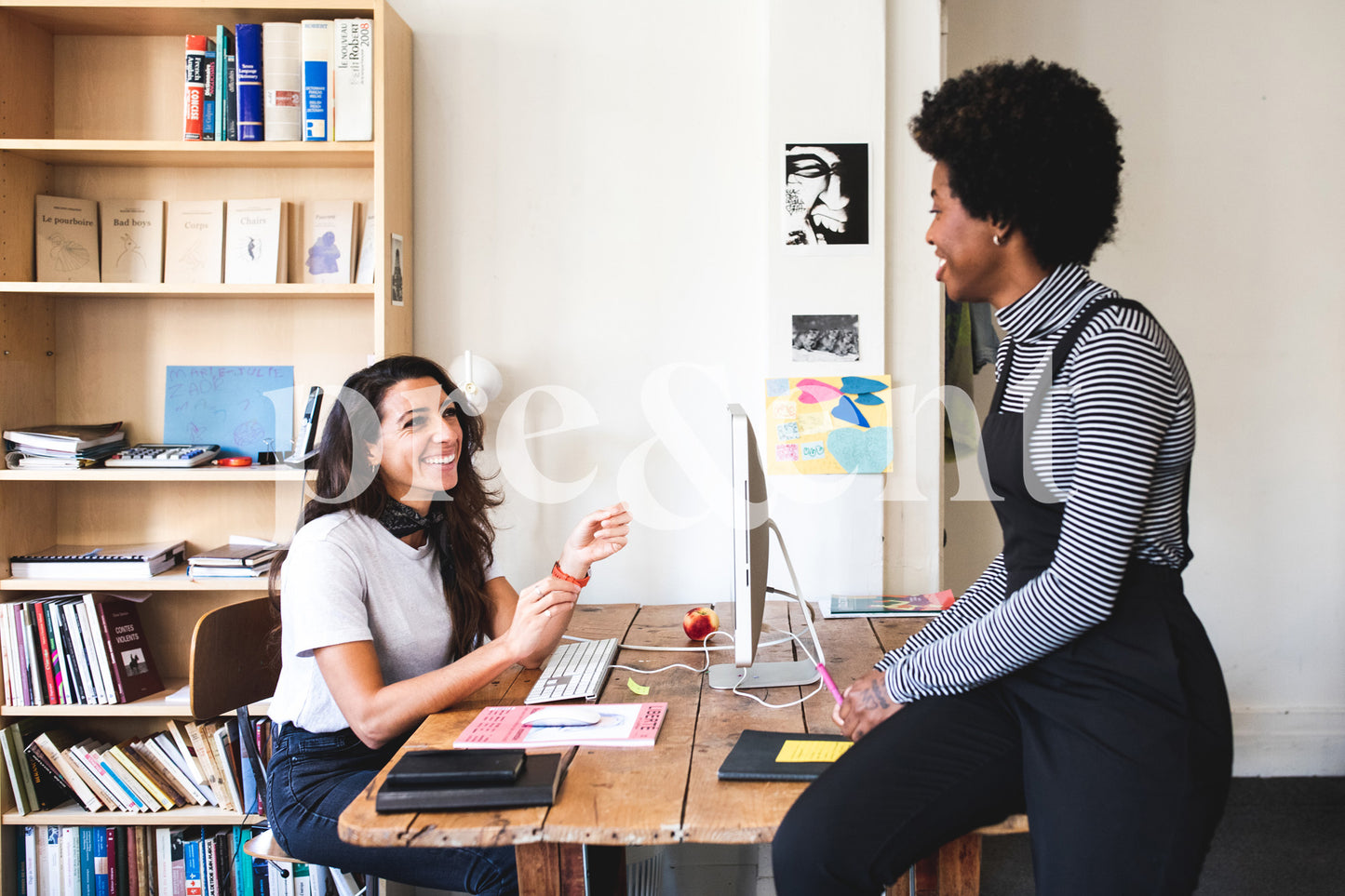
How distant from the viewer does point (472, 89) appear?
256cm

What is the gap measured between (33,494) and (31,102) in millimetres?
1043

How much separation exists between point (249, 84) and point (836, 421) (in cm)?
172

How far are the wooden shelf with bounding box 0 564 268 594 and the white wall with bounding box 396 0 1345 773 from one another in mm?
691

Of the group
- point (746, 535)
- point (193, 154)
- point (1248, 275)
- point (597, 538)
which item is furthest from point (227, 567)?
point (1248, 275)

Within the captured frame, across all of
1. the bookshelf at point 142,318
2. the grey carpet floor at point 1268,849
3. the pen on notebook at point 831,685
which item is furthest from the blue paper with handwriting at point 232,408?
the grey carpet floor at point 1268,849

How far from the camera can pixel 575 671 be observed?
175cm

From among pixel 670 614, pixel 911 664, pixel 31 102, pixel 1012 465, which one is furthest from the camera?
pixel 31 102

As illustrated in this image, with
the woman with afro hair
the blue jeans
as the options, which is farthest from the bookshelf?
the woman with afro hair

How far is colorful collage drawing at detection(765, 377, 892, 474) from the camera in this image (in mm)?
2459

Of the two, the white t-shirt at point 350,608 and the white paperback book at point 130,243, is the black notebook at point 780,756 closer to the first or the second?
the white t-shirt at point 350,608

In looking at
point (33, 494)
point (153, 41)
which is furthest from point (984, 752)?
point (153, 41)

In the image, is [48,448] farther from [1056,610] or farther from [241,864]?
[1056,610]

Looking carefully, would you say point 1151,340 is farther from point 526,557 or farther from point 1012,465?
point 526,557

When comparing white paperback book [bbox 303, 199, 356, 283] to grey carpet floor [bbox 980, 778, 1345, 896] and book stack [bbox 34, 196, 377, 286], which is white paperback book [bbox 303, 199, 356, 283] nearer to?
book stack [bbox 34, 196, 377, 286]
